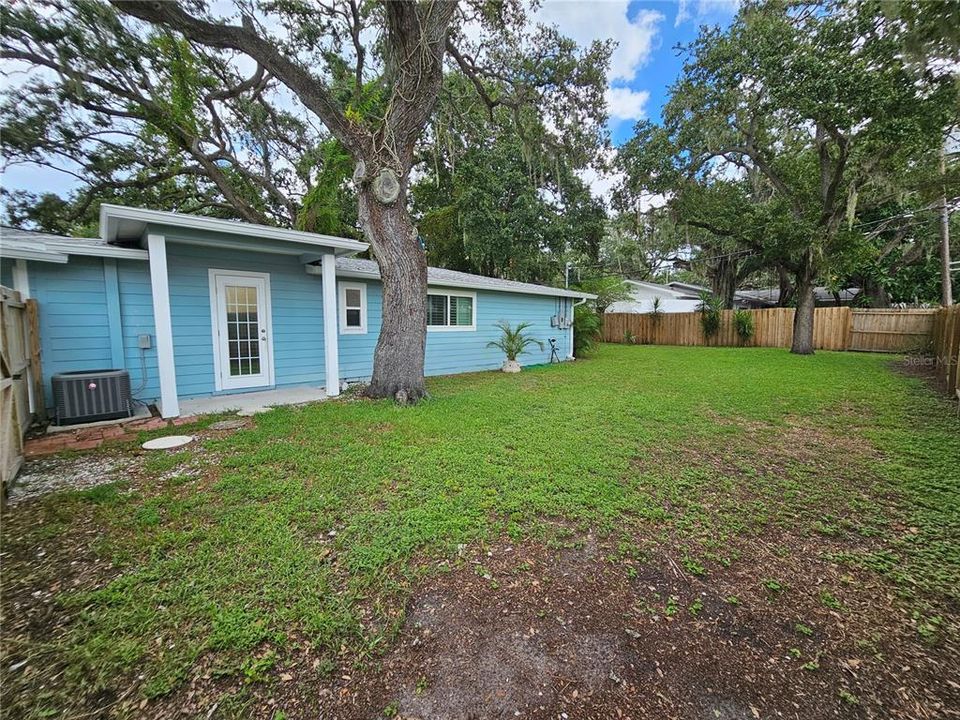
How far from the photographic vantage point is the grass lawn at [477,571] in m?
1.53

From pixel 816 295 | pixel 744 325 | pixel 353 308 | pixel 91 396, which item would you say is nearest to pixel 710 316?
pixel 744 325

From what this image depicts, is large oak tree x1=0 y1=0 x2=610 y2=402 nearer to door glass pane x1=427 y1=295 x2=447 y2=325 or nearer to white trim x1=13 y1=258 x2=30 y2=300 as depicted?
door glass pane x1=427 y1=295 x2=447 y2=325

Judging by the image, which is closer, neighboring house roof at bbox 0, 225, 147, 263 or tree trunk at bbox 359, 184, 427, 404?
neighboring house roof at bbox 0, 225, 147, 263

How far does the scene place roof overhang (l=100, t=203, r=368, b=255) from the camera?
4.65 meters

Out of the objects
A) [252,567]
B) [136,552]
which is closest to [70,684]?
[252,567]

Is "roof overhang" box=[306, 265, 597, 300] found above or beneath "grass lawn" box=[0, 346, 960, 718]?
above

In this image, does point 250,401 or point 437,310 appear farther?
point 437,310

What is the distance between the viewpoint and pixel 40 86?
8945 millimetres

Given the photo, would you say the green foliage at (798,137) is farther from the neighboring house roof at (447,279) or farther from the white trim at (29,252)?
the white trim at (29,252)

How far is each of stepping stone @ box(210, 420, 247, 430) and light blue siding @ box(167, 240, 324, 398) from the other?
1.68 m

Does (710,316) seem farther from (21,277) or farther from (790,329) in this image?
(21,277)

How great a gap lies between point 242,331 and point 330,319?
147 centimetres

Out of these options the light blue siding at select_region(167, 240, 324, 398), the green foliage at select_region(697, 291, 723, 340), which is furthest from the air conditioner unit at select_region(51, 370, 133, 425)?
the green foliage at select_region(697, 291, 723, 340)

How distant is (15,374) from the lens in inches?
137
